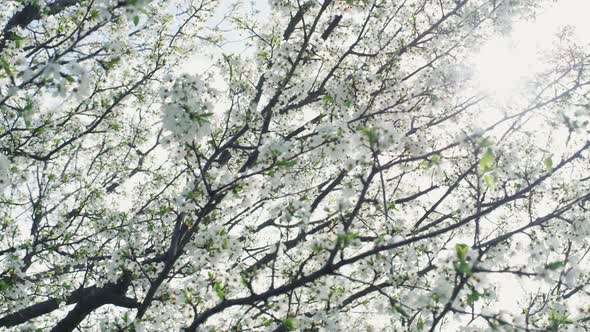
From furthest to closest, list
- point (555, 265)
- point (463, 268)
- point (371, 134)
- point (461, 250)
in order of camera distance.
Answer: point (371, 134) < point (555, 265) < point (461, 250) < point (463, 268)

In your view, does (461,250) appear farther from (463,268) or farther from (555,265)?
(555,265)

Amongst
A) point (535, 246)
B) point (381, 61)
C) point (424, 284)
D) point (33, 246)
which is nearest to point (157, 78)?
point (33, 246)

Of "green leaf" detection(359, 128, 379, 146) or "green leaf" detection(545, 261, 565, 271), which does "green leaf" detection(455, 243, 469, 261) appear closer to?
"green leaf" detection(545, 261, 565, 271)

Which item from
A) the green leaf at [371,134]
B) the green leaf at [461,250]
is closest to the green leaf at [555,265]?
the green leaf at [461,250]

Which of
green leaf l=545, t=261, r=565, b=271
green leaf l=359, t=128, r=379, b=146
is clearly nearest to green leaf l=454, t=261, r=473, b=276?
green leaf l=545, t=261, r=565, b=271

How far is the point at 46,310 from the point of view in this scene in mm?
8234

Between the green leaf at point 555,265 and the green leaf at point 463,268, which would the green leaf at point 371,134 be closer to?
the green leaf at point 463,268

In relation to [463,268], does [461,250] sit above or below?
above

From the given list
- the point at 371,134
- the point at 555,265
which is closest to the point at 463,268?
the point at 555,265

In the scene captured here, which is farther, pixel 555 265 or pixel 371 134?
pixel 371 134

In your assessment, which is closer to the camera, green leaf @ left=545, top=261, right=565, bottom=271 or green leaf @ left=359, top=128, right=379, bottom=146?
green leaf @ left=545, top=261, right=565, bottom=271

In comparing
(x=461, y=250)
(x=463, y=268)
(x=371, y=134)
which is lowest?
(x=463, y=268)

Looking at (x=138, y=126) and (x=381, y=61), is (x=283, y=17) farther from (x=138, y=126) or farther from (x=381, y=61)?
(x=138, y=126)

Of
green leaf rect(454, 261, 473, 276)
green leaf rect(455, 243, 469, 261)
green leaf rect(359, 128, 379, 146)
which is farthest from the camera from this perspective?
green leaf rect(359, 128, 379, 146)
